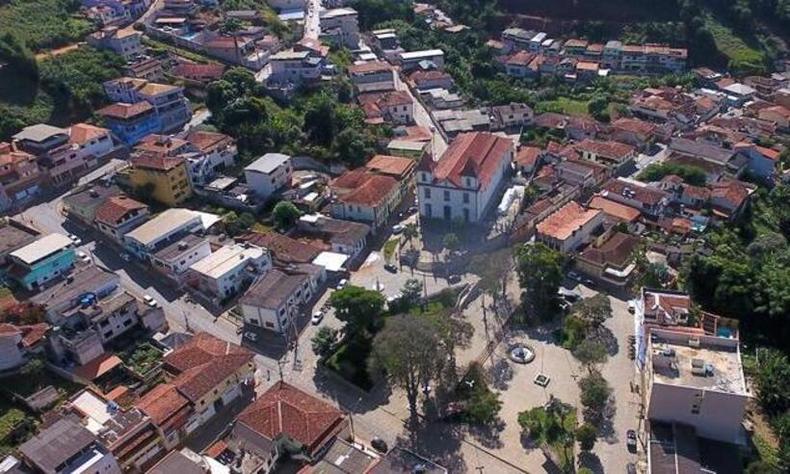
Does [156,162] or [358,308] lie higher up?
[156,162]

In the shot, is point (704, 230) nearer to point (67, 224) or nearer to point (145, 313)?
point (145, 313)

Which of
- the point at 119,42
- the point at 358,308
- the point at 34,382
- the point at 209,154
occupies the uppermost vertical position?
the point at 119,42

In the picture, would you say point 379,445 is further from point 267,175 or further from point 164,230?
point 267,175

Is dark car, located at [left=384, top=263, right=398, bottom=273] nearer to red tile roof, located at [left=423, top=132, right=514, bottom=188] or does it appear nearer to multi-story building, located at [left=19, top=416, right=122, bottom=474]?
red tile roof, located at [left=423, top=132, right=514, bottom=188]

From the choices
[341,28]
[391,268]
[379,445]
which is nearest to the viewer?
[379,445]

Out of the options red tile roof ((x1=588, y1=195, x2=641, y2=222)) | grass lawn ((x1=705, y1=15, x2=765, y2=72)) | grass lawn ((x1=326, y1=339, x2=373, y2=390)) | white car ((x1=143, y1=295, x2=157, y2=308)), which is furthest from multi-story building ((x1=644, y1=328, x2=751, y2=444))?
grass lawn ((x1=705, y1=15, x2=765, y2=72))

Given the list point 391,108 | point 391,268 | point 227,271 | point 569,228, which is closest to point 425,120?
point 391,108

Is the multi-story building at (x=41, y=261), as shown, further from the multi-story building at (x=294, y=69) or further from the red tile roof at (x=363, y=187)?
the multi-story building at (x=294, y=69)
